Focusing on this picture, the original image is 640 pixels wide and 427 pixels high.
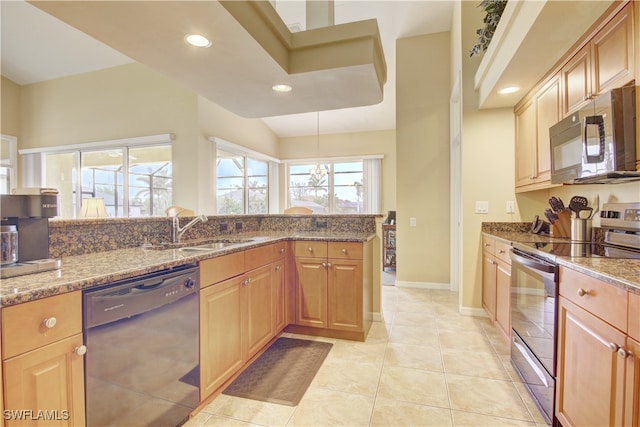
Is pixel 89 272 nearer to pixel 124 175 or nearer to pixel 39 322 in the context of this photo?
pixel 39 322

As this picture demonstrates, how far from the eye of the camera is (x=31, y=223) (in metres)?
1.32

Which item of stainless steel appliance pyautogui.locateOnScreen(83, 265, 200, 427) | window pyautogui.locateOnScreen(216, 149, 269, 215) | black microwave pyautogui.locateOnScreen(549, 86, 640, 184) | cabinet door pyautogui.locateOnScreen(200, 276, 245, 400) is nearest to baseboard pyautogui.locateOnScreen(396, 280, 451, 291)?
black microwave pyautogui.locateOnScreen(549, 86, 640, 184)

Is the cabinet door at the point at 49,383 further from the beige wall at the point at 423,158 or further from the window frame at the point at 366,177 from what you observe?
the window frame at the point at 366,177

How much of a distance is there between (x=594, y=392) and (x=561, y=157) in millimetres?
1524

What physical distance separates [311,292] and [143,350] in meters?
1.50

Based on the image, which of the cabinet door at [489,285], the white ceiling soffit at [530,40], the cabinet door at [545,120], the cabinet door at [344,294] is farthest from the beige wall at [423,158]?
the cabinet door at [344,294]

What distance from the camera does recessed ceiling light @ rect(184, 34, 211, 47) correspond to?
1.76 metres

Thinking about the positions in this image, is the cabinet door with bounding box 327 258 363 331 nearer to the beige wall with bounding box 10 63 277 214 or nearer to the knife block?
the knife block

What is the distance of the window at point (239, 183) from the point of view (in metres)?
6.19

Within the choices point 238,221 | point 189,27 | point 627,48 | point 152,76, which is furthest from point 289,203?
point 627,48

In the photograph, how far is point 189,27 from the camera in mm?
1667

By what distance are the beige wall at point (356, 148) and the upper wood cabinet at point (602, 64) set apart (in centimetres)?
514

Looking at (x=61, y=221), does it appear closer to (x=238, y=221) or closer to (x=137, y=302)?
(x=137, y=302)

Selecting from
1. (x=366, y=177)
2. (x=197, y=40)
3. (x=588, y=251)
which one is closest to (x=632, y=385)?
(x=588, y=251)
